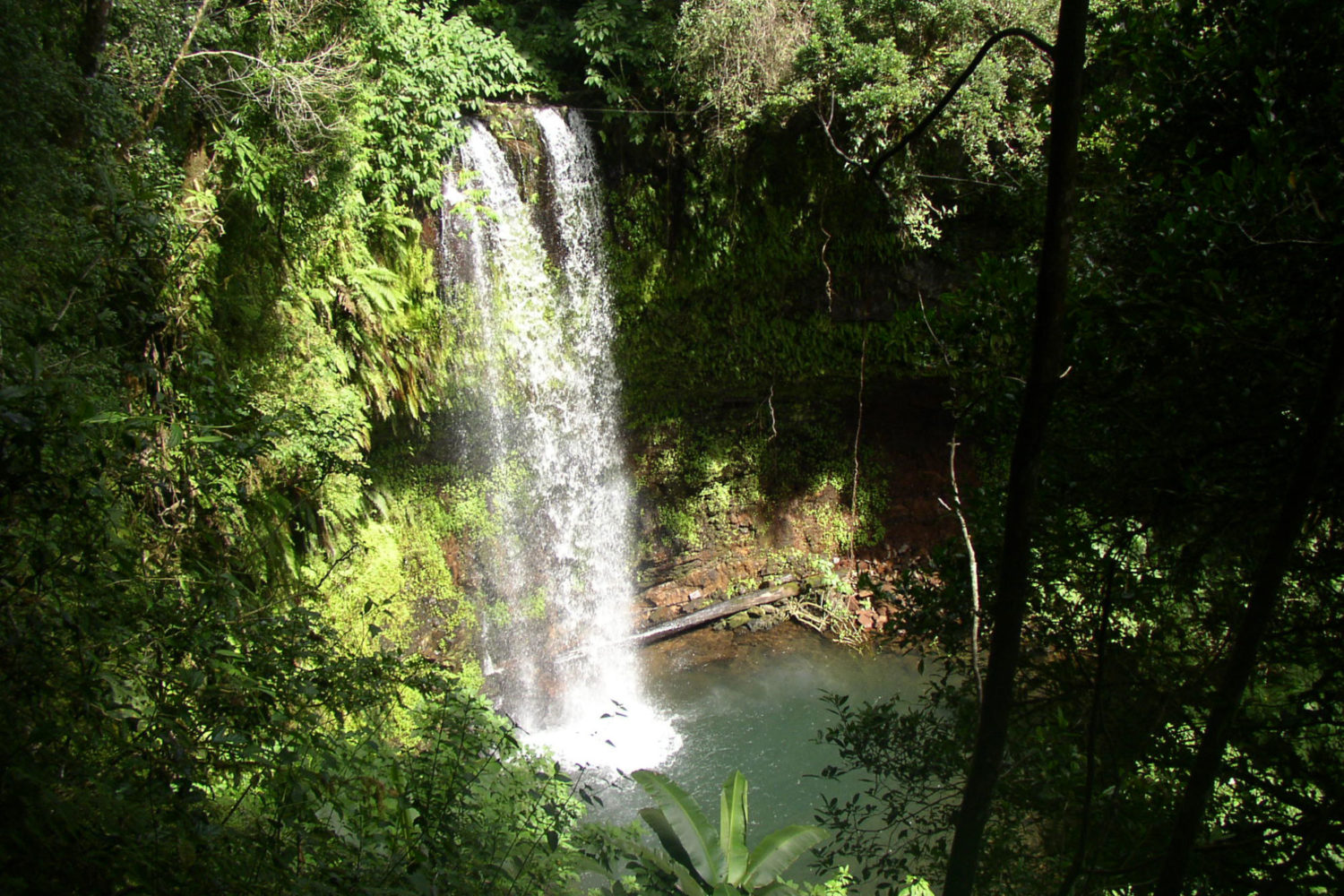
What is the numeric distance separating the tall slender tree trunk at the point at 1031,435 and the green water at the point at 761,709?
4.40 metres

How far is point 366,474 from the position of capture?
7.92 metres

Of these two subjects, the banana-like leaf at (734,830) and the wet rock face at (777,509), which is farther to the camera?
the wet rock face at (777,509)

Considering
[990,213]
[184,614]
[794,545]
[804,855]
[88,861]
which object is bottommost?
[804,855]

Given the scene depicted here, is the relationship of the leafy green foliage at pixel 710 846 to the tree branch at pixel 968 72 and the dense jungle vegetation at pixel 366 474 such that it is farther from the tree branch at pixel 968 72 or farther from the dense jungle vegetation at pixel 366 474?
the tree branch at pixel 968 72

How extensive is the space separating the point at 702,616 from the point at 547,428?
3453 millimetres

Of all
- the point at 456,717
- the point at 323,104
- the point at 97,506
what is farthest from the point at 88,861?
the point at 323,104

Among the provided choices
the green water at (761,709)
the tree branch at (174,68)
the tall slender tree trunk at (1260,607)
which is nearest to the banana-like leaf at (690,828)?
the green water at (761,709)

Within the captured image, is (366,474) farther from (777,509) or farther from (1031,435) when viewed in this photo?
(1031,435)

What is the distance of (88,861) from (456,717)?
5.52ft

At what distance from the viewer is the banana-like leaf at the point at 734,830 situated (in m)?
4.48

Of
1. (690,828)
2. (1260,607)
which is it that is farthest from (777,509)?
(1260,607)

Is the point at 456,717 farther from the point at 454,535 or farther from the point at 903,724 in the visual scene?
the point at 454,535

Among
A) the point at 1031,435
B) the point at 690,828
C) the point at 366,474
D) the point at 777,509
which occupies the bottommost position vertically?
the point at 777,509

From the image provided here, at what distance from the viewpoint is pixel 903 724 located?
424 centimetres
